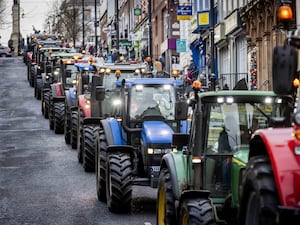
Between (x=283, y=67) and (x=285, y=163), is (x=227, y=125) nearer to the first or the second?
(x=285, y=163)

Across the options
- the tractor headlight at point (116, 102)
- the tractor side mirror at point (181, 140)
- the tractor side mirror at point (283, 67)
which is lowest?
the tractor side mirror at point (181, 140)

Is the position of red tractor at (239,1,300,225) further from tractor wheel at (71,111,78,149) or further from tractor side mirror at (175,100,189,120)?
tractor wheel at (71,111,78,149)

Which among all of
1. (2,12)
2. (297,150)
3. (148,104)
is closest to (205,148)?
(297,150)

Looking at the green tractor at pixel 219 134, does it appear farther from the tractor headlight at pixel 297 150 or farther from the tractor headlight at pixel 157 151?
the tractor headlight at pixel 157 151

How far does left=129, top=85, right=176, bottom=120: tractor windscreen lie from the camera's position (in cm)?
1608

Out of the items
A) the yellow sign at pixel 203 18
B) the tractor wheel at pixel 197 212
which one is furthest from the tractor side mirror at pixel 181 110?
the yellow sign at pixel 203 18

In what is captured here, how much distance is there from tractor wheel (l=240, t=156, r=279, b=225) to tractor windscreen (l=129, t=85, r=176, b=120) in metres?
8.52

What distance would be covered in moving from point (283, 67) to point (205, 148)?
3.95 meters

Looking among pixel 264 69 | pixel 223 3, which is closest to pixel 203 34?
pixel 223 3

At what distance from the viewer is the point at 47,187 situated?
18328 mm

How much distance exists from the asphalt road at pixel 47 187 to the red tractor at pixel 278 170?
6.78m

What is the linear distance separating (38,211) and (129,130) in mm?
2155

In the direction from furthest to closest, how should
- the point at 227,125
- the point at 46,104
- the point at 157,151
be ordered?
the point at 46,104
the point at 157,151
the point at 227,125

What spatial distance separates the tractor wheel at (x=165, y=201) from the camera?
34.3 feet
